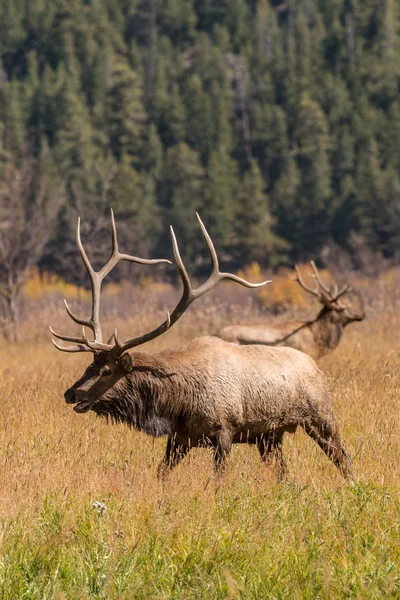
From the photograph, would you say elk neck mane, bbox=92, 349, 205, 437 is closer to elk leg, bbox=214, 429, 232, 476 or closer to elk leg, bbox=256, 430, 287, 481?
elk leg, bbox=214, 429, 232, 476

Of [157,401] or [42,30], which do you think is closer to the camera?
[157,401]

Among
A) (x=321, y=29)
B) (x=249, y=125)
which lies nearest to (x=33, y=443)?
(x=249, y=125)

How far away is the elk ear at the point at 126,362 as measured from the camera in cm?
655

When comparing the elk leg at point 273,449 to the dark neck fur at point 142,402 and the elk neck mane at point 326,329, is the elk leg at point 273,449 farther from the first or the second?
the elk neck mane at point 326,329

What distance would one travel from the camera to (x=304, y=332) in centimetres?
1311

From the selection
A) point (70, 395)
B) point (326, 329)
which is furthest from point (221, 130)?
point (70, 395)

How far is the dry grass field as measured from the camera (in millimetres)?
4473

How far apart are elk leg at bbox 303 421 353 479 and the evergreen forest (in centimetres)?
4650

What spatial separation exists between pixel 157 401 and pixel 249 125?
8062cm

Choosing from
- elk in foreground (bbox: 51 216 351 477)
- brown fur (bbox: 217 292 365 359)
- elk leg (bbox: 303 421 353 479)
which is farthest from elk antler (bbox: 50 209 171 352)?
brown fur (bbox: 217 292 365 359)

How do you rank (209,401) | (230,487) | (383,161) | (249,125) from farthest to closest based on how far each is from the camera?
(249,125), (383,161), (209,401), (230,487)

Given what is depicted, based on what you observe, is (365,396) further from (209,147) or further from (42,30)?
(42,30)

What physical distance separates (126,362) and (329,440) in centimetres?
142

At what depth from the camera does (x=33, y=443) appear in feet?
23.0
